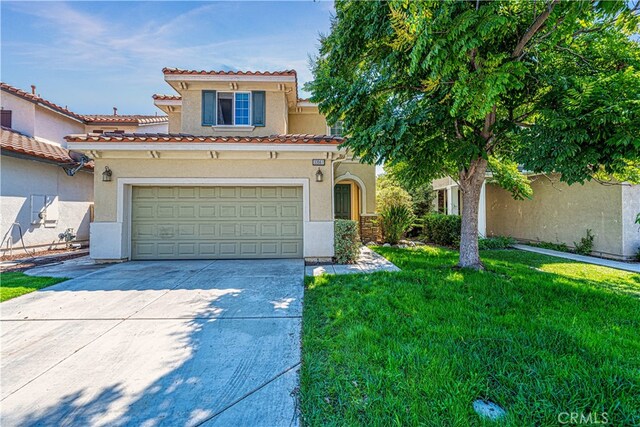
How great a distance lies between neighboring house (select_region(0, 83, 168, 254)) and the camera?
9.81m

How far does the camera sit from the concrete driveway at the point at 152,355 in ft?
8.03

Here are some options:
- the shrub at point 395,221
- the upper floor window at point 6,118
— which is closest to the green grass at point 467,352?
the shrub at point 395,221

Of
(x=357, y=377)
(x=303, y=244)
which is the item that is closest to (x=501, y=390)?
(x=357, y=377)

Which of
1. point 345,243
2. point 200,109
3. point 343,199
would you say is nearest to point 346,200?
point 343,199

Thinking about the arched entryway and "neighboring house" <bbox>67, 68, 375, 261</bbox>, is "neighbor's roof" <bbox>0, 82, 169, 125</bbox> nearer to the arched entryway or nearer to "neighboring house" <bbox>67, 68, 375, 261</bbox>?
"neighboring house" <bbox>67, 68, 375, 261</bbox>

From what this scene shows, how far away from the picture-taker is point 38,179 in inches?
425

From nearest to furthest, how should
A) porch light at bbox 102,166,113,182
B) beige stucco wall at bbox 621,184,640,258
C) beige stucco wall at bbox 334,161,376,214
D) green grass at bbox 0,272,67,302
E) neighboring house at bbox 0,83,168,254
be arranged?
green grass at bbox 0,272,67,302, porch light at bbox 102,166,113,182, beige stucco wall at bbox 621,184,640,258, neighboring house at bbox 0,83,168,254, beige stucco wall at bbox 334,161,376,214

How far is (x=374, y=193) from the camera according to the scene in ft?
44.6

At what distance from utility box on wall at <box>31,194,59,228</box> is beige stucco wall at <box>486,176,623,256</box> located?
67.5 feet

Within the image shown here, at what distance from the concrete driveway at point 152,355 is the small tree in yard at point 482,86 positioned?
14.6 feet

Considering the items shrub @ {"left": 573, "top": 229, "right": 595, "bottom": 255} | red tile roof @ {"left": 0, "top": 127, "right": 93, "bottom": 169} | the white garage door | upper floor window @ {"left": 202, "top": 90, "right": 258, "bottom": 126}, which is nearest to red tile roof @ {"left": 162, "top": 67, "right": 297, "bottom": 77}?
upper floor window @ {"left": 202, "top": 90, "right": 258, "bottom": 126}

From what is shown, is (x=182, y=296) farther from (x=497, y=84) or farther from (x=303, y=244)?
(x=497, y=84)

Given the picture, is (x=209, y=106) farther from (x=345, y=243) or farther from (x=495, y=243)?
(x=495, y=243)

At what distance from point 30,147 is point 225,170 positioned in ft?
28.5
